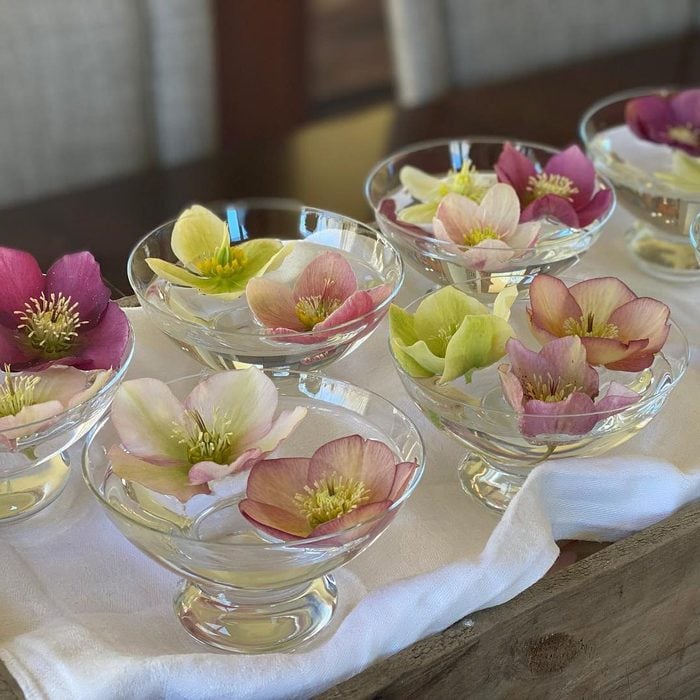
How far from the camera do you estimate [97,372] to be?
52 cm

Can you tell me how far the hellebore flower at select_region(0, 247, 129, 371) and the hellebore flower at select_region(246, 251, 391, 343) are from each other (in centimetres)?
8

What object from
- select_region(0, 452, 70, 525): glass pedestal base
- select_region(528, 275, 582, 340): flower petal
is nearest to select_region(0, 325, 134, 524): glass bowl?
select_region(0, 452, 70, 525): glass pedestal base

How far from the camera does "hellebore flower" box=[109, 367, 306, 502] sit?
1.57 feet

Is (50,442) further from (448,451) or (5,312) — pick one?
(448,451)

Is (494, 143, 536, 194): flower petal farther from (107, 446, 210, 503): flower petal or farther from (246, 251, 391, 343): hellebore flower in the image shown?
(107, 446, 210, 503): flower petal

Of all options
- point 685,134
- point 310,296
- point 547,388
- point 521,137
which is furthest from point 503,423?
point 521,137

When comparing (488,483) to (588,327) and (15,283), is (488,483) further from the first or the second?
(15,283)

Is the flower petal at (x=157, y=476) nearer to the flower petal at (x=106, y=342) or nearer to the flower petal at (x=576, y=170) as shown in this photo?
the flower petal at (x=106, y=342)

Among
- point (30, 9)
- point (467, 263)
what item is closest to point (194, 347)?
point (467, 263)

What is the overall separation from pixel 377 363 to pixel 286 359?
0.30 feet

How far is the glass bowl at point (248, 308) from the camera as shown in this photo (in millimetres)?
569

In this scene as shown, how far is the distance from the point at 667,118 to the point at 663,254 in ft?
0.42

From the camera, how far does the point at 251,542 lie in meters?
0.48

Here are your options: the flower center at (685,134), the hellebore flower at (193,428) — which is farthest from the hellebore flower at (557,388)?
the flower center at (685,134)
